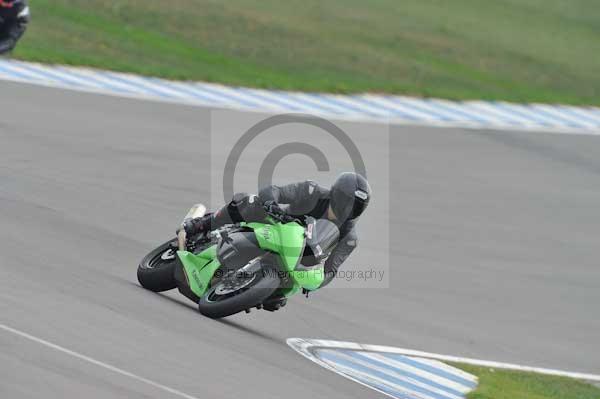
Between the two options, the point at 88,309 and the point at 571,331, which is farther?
the point at 571,331

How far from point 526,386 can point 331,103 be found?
12425 millimetres

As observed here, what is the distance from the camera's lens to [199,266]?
1035 centimetres

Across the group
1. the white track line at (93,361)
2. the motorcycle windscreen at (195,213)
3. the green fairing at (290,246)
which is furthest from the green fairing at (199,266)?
the white track line at (93,361)

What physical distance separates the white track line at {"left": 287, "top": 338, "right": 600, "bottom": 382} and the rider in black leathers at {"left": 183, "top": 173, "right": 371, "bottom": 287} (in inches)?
31.5

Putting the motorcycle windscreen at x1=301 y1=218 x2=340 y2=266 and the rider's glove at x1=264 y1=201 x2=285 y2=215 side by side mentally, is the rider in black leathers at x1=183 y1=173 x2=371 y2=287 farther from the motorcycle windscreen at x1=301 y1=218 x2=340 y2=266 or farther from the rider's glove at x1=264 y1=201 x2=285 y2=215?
the motorcycle windscreen at x1=301 y1=218 x2=340 y2=266

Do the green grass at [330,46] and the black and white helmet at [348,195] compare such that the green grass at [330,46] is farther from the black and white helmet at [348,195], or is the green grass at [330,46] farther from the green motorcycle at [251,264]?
the black and white helmet at [348,195]

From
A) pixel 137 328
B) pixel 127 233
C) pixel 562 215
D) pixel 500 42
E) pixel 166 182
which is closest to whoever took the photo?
pixel 137 328

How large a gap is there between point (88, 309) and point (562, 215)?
11796 mm

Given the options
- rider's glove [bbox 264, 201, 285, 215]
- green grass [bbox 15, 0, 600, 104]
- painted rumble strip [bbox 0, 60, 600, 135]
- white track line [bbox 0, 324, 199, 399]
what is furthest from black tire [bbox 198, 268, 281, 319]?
green grass [bbox 15, 0, 600, 104]

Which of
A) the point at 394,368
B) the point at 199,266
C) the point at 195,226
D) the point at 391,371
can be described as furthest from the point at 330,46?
the point at 199,266

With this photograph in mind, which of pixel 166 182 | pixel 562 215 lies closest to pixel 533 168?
pixel 562 215

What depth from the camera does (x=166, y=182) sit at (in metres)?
16.3

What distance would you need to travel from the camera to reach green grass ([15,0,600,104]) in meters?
24.5

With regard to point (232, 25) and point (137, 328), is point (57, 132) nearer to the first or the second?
point (137, 328)
